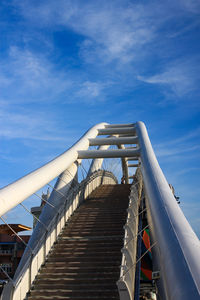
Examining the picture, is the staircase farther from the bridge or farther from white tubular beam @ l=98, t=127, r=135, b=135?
white tubular beam @ l=98, t=127, r=135, b=135

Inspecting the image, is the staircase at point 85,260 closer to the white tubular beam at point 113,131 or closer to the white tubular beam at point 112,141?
the white tubular beam at point 112,141

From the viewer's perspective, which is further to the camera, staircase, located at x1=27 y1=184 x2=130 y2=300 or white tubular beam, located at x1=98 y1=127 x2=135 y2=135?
white tubular beam, located at x1=98 y1=127 x2=135 y2=135

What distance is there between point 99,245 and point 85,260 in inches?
44.4

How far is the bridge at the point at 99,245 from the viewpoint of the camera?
232 inches

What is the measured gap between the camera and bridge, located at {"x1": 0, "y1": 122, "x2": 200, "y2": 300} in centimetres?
589

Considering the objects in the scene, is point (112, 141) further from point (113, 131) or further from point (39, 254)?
point (39, 254)

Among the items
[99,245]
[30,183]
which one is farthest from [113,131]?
[30,183]

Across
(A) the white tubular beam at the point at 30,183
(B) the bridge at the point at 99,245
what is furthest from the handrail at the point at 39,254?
(A) the white tubular beam at the point at 30,183

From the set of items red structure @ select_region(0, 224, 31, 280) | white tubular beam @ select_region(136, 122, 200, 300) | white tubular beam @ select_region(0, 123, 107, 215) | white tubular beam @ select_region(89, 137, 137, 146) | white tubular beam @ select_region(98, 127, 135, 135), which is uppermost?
white tubular beam @ select_region(98, 127, 135, 135)

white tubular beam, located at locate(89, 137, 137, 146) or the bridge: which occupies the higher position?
white tubular beam, located at locate(89, 137, 137, 146)

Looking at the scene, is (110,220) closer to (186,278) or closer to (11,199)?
(11,199)

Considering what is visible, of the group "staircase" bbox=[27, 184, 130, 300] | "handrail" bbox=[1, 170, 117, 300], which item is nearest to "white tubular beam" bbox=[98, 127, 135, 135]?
"handrail" bbox=[1, 170, 117, 300]

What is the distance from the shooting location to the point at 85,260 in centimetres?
1208

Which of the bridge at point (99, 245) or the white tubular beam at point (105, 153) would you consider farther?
the white tubular beam at point (105, 153)
